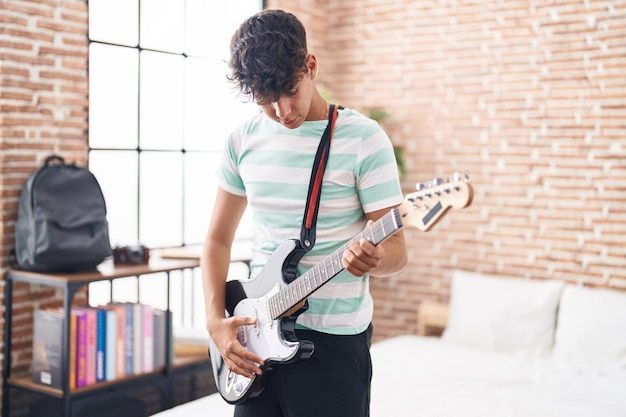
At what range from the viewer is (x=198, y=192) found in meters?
4.15

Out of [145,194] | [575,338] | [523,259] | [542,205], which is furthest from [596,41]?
[145,194]

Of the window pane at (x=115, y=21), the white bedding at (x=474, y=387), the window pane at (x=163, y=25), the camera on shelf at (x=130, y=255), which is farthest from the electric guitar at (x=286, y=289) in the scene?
the window pane at (x=163, y=25)

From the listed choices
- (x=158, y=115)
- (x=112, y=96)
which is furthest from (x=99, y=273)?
(x=158, y=115)

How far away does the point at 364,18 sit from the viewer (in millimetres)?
4793

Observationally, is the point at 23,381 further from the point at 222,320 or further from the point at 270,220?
the point at 270,220

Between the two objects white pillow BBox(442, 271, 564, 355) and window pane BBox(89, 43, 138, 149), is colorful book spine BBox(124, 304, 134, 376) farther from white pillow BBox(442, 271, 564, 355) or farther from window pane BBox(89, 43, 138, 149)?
white pillow BBox(442, 271, 564, 355)

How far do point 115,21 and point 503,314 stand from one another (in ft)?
8.55

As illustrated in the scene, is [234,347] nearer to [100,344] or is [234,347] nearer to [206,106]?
[100,344]

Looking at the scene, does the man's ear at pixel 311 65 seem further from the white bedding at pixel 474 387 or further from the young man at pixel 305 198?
the white bedding at pixel 474 387

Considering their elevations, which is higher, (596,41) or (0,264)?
(596,41)

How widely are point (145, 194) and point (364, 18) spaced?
1.98 meters

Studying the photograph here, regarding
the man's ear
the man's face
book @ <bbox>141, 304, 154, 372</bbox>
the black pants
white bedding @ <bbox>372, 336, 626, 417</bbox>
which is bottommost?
white bedding @ <bbox>372, 336, 626, 417</bbox>

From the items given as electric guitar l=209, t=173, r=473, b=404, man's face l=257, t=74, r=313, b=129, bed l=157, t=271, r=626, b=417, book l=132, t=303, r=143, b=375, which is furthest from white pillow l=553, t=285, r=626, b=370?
man's face l=257, t=74, r=313, b=129

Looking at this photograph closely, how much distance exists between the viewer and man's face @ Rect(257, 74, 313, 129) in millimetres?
1662
